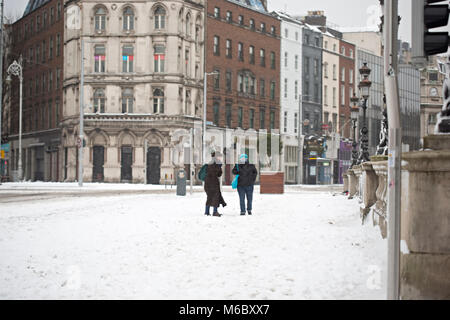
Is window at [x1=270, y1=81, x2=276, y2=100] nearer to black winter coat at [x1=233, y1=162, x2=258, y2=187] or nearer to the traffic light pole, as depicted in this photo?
black winter coat at [x1=233, y1=162, x2=258, y2=187]

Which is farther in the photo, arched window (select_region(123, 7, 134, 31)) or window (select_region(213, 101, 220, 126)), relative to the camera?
window (select_region(213, 101, 220, 126))

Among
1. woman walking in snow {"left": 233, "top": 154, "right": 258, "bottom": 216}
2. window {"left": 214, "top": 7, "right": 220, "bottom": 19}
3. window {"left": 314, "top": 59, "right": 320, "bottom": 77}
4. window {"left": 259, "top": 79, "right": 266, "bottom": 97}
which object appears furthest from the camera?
window {"left": 314, "top": 59, "right": 320, "bottom": 77}

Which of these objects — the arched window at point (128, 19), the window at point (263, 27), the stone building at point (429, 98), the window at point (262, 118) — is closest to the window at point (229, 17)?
the window at point (263, 27)

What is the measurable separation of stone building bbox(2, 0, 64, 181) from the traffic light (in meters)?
51.2

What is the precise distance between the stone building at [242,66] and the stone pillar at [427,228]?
158 ft

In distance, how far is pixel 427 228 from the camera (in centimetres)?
627

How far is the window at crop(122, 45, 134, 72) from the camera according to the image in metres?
50.1

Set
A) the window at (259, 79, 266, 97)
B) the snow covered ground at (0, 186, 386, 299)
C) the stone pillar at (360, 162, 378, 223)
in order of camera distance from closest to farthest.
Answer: the snow covered ground at (0, 186, 386, 299), the stone pillar at (360, 162, 378, 223), the window at (259, 79, 266, 97)

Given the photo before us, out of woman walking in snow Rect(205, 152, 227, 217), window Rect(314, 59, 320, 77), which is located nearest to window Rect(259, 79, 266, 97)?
window Rect(314, 59, 320, 77)

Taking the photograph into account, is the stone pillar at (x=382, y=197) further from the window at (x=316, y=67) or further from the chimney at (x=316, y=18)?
the chimney at (x=316, y=18)

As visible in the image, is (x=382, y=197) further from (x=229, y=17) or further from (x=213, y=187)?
(x=229, y=17)

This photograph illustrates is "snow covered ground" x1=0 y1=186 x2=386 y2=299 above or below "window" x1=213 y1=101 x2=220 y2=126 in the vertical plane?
below

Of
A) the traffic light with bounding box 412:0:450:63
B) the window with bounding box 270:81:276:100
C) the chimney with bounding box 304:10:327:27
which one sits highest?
the chimney with bounding box 304:10:327:27

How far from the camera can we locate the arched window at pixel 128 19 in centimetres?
5000
